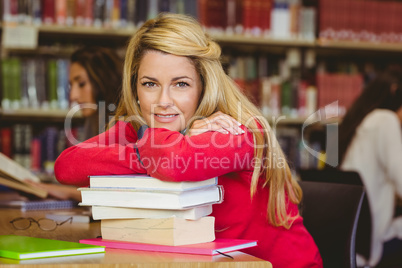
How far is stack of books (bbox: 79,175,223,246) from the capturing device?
0.97 metres

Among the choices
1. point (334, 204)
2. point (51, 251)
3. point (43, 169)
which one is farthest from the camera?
point (43, 169)

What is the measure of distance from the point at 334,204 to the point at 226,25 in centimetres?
175

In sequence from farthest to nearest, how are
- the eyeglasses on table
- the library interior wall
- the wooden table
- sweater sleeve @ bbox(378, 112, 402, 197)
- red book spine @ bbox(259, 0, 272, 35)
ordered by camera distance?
red book spine @ bbox(259, 0, 272, 35) < the library interior wall < sweater sleeve @ bbox(378, 112, 402, 197) < the eyeglasses on table < the wooden table

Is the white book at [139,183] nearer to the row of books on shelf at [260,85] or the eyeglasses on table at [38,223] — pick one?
the eyeglasses on table at [38,223]

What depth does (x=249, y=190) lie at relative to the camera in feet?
4.00

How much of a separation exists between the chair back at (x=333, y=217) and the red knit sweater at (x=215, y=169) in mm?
228

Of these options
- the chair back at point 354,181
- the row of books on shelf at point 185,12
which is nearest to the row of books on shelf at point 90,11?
the row of books on shelf at point 185,12

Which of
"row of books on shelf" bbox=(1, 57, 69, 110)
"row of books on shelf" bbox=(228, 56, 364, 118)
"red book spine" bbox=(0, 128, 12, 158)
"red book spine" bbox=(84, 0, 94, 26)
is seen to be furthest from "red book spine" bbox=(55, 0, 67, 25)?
"row of books on shelf" bbox=(228, 56, 364, 118)

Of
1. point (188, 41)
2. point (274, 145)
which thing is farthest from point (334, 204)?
point (188, 41)

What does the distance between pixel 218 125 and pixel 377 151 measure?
1.80 m

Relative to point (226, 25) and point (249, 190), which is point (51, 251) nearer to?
point (249, 190)

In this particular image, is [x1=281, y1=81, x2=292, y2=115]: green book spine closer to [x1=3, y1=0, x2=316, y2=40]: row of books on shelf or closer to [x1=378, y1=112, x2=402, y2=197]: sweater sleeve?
[x1=3, y1=0, x2=316, y2=40]: row of books on shelf

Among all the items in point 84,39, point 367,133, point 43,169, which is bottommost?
point 43,169

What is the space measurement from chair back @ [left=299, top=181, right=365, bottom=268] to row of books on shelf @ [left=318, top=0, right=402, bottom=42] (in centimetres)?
184
